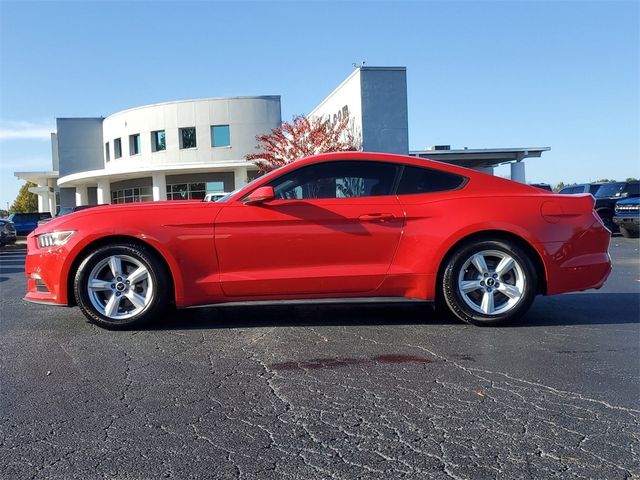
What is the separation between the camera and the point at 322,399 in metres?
3.71

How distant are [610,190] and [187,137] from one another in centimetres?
2566

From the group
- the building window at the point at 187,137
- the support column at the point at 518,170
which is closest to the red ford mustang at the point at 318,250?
the support column at the point at 518,170

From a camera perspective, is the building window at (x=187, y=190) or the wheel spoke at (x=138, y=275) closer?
the wheel spoke at (x=138, y=275)

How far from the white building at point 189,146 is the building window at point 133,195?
7 cm

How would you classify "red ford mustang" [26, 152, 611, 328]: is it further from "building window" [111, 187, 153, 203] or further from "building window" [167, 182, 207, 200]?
"building window" [111, 187, 153, 203]

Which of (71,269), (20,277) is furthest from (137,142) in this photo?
(71,269)

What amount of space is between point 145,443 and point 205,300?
2.38 metres

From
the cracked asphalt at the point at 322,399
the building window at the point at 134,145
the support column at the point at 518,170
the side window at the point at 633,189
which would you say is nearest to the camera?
the cracked asphalt at the point at 322,399

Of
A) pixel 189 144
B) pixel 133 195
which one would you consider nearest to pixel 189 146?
pixel 189 144

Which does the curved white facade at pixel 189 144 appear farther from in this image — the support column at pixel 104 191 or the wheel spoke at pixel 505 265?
the wheel spoke at pixel 505 265

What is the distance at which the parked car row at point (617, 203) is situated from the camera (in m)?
17.5

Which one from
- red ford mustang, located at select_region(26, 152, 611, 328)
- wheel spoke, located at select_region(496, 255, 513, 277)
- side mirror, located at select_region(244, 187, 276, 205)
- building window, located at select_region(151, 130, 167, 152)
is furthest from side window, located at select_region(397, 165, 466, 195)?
building window, located at select_region(151, 130, 167, 152)

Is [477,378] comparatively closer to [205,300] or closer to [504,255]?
[504,255]

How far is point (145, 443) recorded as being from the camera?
3111 mm
